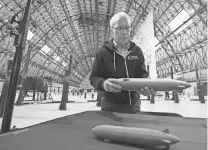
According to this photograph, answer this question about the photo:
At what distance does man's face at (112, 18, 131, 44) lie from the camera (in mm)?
1407

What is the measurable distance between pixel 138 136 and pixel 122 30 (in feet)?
3.69

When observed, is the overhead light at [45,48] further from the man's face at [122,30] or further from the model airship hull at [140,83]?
the model airship hull at [140,83]

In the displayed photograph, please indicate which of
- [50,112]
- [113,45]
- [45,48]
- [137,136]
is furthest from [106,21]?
[137,136]

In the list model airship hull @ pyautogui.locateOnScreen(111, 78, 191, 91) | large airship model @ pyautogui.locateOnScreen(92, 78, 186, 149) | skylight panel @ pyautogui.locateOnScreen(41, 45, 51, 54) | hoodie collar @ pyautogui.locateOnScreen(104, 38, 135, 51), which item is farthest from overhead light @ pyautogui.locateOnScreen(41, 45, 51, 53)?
large airship model @ pyautogui.locateOnScreen(92, 78, 186, 149)

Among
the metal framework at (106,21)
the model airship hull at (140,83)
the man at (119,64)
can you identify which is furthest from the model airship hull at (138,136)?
the metal framework at (106,21)

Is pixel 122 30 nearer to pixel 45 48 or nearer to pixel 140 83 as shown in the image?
pixel 140 83

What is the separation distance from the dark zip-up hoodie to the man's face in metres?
0.12

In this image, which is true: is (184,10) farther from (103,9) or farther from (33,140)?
(33,140)

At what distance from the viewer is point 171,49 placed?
1875 centimetres

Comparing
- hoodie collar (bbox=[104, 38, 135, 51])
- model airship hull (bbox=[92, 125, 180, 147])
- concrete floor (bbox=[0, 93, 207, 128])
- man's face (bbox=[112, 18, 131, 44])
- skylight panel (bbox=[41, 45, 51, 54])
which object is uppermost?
skylight panel (bbox=[41, 45, 51, 54])

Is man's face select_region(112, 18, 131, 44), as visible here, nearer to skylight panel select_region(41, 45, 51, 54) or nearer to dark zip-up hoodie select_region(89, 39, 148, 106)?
dark zip-up hoodie select_region(89, 39, 148, 106)

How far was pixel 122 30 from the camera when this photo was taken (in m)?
1.44

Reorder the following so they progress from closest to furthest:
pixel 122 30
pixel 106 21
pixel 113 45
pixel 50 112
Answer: pixel 122 30, pixel 113 45, pixel 50 112, pixel 106 21

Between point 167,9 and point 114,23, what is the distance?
15181mm
